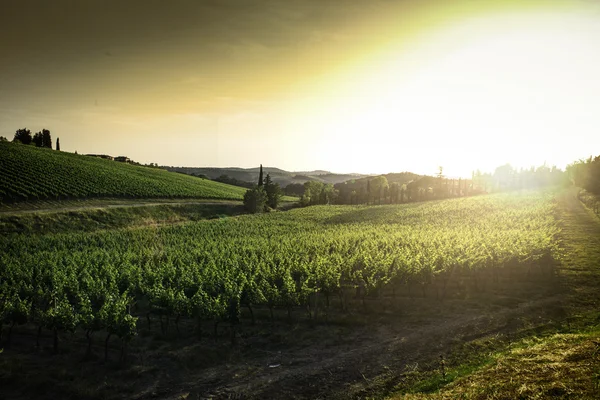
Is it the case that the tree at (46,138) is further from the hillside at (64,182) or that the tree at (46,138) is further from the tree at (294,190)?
the tree at (294,190)

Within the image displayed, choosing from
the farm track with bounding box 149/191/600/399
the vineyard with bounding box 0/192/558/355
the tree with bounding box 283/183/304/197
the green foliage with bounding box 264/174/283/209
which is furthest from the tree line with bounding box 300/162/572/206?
the farm track with bounding box 149/191/600/399

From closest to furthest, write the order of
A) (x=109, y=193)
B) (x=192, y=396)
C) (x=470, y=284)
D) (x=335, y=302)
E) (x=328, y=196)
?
1. (x=192, y=396)
2. (x=335, y=302)
3. (x=470, y=284)
4. (x=109, y=193)
5. (x=328, y=196)

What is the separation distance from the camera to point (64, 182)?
228ft

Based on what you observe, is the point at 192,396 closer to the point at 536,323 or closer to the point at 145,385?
the point at 145,385

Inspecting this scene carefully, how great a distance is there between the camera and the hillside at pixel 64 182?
62188 millimetres

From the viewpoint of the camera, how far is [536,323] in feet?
74.9

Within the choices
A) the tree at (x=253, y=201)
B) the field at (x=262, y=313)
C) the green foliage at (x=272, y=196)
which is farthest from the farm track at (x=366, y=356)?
the green foliage at (x=272, y=196)

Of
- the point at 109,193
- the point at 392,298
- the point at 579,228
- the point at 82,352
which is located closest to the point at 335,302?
the point at 392,298

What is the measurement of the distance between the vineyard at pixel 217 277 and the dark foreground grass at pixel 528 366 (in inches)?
320

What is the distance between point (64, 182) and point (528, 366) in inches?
3070

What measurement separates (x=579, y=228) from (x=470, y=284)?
122 feet

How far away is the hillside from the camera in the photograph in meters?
62.2

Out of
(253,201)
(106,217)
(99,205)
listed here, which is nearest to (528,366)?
(106,217)

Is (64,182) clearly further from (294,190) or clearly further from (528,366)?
(294,190)
